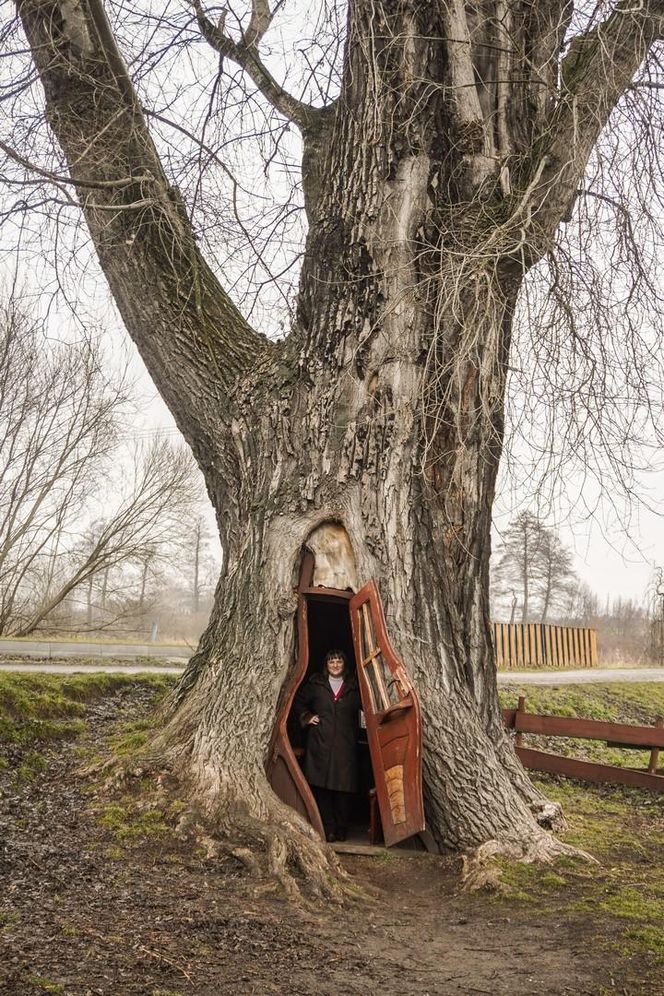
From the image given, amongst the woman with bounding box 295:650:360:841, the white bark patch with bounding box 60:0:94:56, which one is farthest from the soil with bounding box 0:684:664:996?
the white bark patch with bounding box 60:0:94:56

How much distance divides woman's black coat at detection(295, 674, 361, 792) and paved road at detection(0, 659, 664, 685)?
172 inches

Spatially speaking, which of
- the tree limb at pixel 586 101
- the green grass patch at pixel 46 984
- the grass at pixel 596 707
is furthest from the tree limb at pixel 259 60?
the grass at pixel 596 707

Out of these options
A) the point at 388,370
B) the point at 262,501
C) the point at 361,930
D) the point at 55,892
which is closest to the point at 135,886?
the point at 55,892

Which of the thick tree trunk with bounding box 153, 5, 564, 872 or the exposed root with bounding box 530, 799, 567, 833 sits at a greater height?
the thick tree trunk with bounding box 153, 5, 564, 872

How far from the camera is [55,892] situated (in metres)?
4.86

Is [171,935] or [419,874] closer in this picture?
[171,935]

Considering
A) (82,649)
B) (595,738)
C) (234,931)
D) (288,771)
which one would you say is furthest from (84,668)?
(234,931)

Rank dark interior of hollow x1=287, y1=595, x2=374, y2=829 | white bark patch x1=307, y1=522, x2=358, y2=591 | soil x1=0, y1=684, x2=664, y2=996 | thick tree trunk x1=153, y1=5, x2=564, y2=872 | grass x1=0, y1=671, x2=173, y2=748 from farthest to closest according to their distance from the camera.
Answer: dark interior of hollow x1=287, y1=595, x2=374, y2=829 < grass x1=0, y1=671, x2=173, y2=748 < white bark patch x1=307, y1=522, x2=358, y2=591 < thick tree trunk x1=153, y1=5, x2=564, y2=872 < soil x1=0, y1=684, x2=664, y2=996

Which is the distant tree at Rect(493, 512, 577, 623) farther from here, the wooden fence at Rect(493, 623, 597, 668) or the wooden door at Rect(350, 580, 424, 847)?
the wooden door at Rect(350, 580, 424, 847)

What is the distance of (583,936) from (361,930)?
123 centimetres

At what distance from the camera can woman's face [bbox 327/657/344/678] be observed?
7.73 m

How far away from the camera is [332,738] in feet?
24.8

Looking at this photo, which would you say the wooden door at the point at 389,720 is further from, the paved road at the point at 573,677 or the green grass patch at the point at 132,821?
the paved road at the point at 573,677

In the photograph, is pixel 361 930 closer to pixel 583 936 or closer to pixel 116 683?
pixel 583 936
